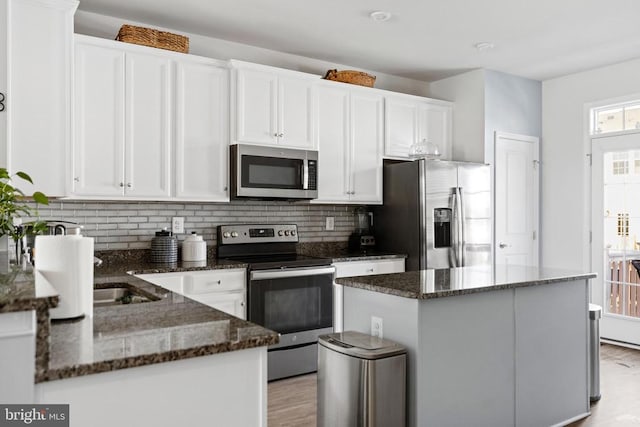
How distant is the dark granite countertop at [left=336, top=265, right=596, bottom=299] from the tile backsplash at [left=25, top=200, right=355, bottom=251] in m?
1.78

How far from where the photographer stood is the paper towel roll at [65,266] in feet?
4.72

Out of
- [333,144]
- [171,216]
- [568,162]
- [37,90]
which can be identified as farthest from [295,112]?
[568,162]

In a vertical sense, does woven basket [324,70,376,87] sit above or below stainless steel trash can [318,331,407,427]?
above

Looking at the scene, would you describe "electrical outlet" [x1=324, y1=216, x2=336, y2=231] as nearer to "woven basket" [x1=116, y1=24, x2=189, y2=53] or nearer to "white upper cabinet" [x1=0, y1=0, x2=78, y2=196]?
"woven basket" [x1=116, y1=24, x2=189, y2=53]

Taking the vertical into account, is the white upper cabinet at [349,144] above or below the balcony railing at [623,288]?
above

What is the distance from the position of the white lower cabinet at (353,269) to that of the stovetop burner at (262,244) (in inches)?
7.8

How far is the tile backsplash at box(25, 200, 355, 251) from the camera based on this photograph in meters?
3.69

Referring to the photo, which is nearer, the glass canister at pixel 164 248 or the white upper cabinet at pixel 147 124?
the white upper cabinet at pixel 147 124

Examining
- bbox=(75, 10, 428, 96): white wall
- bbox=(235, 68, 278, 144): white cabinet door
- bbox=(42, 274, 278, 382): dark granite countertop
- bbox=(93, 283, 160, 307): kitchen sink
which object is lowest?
bbox=(93, 283, 160, 307): kitchen sink

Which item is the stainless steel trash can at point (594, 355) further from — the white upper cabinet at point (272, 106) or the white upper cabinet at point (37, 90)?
the white upper cabinet at point (37, 90)

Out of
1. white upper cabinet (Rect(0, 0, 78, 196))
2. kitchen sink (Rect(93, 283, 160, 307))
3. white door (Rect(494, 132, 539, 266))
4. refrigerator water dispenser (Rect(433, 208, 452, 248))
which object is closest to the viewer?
kitchen sink (Rect(93, 283, 160, 307))

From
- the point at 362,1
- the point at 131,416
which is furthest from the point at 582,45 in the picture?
the point at 131,416

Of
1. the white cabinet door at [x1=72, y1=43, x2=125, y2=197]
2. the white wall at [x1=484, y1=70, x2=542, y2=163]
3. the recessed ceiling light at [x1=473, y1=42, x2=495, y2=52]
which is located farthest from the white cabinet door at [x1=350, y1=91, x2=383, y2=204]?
the white cabinet door at [x1=72, y1=43, x2=125, y2=197]

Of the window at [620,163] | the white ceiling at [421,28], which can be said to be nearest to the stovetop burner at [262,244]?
the white ceiling at [421,28]
